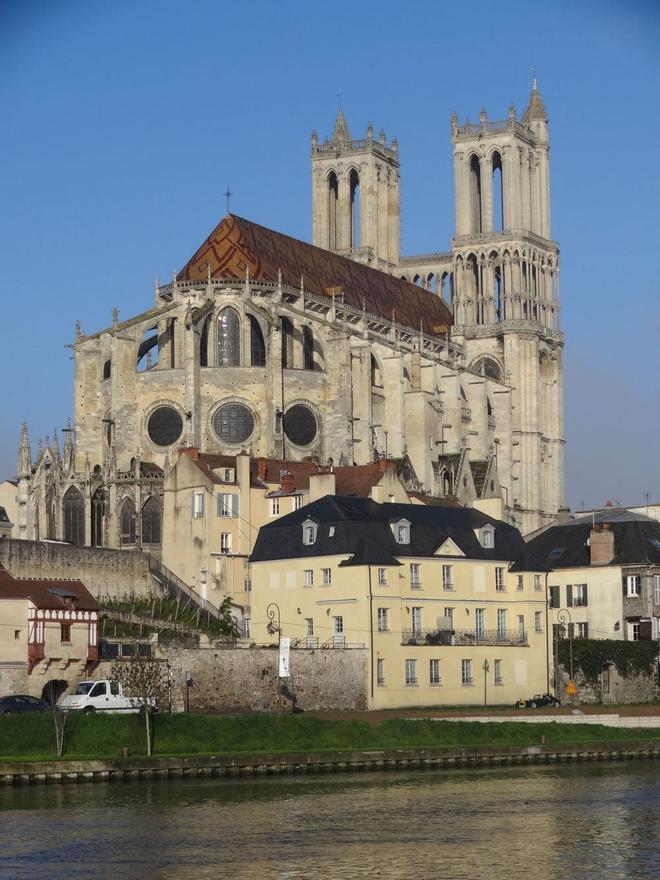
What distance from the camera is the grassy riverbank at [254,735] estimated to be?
50.4m

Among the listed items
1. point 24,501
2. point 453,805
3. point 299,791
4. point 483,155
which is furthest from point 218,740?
point 483,155

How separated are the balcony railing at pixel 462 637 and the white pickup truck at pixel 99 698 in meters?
11.8

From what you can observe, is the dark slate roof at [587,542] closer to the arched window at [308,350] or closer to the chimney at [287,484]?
the chimney at [287,484]

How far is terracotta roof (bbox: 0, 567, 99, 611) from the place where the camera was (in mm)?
58875

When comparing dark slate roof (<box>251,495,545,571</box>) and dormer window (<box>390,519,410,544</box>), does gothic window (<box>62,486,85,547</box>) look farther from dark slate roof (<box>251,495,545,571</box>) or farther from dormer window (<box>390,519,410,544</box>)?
dormer window (<box>390,519,410,544</box>)

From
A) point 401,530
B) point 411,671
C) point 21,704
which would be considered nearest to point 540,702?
point 411,671

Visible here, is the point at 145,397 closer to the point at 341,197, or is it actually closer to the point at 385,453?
the point at 385,453

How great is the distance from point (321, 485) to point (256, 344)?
25.0 meters

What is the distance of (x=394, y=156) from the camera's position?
440 ft

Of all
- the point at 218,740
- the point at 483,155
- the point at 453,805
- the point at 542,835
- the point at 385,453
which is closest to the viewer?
the point at 542,835

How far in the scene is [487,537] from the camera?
225 feet

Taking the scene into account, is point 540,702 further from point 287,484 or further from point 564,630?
point 287,484

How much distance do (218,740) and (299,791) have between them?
6224 millimetres

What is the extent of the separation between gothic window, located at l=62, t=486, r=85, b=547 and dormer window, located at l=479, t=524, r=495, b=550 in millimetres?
27376
